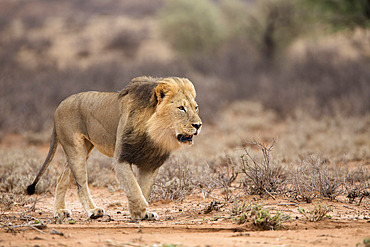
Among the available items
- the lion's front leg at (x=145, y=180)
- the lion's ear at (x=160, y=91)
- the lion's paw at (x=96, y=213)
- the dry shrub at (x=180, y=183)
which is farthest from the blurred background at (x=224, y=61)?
the lion's paw at (x=96, y=213)

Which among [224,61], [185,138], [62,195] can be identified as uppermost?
[224,61]

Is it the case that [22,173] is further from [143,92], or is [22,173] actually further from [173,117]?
[173,117]

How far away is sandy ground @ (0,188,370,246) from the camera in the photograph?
13.0ft

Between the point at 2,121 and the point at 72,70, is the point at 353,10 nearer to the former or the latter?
the point at 72,70

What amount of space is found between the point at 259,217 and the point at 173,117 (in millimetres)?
1438

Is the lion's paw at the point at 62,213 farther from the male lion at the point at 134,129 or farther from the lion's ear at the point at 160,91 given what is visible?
the lion's ear at the point at 160,91

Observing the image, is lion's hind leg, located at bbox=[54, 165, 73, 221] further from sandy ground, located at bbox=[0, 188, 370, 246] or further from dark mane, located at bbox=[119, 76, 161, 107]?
dark mane, located at bbox=[119, 76, 161, 107]

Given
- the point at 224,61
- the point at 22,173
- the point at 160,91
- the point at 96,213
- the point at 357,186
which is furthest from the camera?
the point at 224,61

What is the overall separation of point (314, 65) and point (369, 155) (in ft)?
30.9

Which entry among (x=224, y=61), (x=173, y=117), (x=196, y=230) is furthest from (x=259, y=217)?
(x=224, y=61)

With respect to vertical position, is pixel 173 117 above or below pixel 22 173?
above

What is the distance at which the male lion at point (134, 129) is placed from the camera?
520 centimetres

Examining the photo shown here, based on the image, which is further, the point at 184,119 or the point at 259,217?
the point at 184,119

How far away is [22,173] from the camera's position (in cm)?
864
